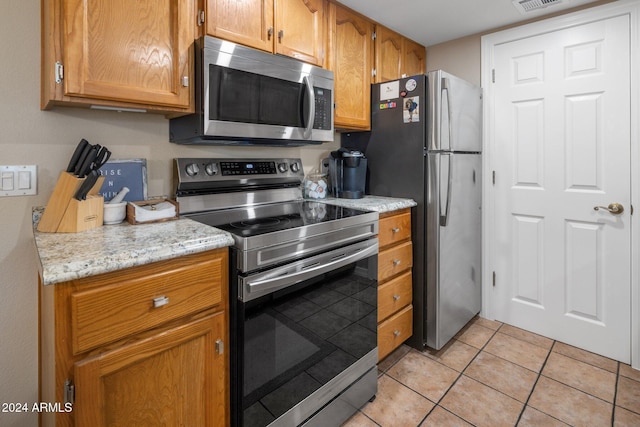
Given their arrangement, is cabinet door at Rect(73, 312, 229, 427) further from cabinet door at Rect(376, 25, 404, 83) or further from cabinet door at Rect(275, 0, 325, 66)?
cabinet door at Rect(376, 25, 404, 83)

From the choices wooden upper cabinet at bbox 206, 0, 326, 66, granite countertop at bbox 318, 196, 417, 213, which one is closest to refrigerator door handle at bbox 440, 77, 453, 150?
granite countertop at bbox 318, 196, 417, 213

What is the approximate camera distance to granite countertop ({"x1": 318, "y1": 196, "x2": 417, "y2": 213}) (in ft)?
6.32

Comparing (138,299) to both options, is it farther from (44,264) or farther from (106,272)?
(44,264)

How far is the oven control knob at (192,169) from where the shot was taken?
168 cm

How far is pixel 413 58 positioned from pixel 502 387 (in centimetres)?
243

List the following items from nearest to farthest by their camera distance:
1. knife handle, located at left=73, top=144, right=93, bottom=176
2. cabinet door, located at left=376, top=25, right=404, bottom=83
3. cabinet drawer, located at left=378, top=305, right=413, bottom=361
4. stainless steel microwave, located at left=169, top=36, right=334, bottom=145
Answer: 1. knife handle, located at left=73, top=144, right=93, bottom=176
2. stainless steel microwave, located at left=169, top=36, right=334, bottom=145
3. cabinet drawer, located at left=378, top=305, right=413, bottom=361
4. cabinet door, located at left=376, top=25, right=404, bottom=83

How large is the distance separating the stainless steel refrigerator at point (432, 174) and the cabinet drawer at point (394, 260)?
8 cm

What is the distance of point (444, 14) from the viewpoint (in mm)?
2281

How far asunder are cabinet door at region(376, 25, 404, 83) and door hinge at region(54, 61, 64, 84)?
184cm

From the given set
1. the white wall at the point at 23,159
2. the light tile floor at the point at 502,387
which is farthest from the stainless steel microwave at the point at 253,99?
the light tile floor at the point at 502,387

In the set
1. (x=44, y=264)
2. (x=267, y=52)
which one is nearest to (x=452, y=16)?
(x=267, y=52)

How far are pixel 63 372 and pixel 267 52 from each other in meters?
1.53

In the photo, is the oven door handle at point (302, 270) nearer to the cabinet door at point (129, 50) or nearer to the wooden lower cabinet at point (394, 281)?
the wooden lower cabinet at point (394, 281)

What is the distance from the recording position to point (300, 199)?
219cm
